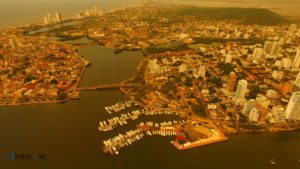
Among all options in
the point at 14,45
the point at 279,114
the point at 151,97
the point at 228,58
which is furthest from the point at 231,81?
the point at 14,45

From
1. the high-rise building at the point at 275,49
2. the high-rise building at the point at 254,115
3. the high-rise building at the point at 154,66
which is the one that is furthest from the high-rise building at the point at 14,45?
the high-rise building at the point at 275,49

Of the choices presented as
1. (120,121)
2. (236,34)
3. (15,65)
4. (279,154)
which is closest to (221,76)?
(279,154)

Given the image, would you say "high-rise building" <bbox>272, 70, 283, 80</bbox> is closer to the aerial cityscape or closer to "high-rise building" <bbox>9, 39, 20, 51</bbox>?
the aerial cityscape

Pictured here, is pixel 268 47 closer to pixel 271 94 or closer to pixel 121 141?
pixel 271 94

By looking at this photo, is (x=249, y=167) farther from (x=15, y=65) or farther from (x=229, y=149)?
(x=15, y=65)

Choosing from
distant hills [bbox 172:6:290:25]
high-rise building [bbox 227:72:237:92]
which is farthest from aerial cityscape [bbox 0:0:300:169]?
distant hills [bbox 172:6:290:25]

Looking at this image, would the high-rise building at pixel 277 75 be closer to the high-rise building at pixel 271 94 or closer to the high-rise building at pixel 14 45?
the high-rise building at pixel 271 94
